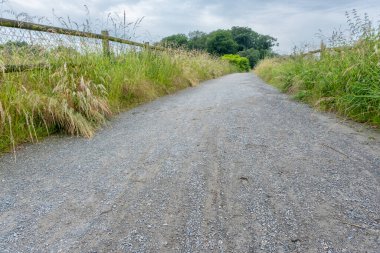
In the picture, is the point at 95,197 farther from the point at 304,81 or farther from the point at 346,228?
the point at 304,81

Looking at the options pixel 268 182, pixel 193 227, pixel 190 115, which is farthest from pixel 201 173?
pixel 190 115

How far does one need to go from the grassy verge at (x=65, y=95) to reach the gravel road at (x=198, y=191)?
10.2 inches

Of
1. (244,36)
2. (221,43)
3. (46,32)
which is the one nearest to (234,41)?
(221,43)

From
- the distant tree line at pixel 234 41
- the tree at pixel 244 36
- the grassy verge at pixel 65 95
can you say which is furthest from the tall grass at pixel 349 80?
the tree at pixel 244 36

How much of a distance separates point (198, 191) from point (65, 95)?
230 cm

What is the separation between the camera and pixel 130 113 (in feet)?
14.9

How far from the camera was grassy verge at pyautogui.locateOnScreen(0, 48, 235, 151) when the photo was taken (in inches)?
115

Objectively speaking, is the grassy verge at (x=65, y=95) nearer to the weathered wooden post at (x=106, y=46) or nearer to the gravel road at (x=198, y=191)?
the weathered wooden post at (x=106, y=46)

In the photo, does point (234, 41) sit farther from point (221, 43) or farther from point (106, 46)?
point (106, 46)

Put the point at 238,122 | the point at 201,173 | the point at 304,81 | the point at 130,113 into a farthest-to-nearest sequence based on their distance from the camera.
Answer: the point at 304,81
the point at 130,113
the point at 238,122
the point at 201,173

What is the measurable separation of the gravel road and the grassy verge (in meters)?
0.26

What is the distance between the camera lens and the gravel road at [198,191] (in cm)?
144

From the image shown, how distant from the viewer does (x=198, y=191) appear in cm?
192

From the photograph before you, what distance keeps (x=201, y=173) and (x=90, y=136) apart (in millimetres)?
1624
